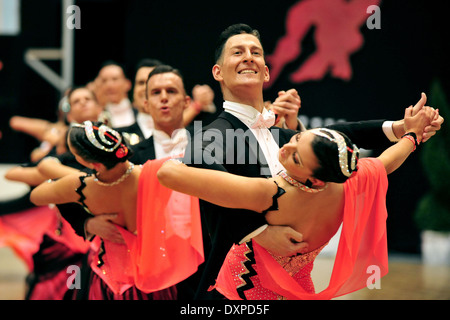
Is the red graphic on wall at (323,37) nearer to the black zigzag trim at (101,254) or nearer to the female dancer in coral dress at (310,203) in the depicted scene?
the black zigzag trim at (101,254)

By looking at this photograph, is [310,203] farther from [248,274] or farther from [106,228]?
[106,228]

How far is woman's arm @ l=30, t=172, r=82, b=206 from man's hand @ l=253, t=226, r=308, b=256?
116 cm

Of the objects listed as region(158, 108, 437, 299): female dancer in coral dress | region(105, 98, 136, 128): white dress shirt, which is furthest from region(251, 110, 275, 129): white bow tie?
region(105, 98, 136, 128): white dress shirt

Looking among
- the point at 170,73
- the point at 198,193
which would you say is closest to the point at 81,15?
the point at 170,73

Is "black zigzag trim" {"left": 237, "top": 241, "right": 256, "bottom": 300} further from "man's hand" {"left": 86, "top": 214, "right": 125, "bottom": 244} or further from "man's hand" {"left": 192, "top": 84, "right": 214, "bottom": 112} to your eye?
"man's hand" {"left": 192, "top": 84, "right": 214, "bottom": 112}

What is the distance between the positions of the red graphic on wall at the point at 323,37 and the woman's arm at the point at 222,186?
5948 mm

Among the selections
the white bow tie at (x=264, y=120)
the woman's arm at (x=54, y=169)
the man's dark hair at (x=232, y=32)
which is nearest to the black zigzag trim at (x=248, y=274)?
the white bow tie at (x=264, y=120)

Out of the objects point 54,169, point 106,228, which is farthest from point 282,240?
point 54,169

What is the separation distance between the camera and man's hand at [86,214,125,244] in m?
3.23

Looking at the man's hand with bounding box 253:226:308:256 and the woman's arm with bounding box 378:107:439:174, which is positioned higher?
the woman's arm with bounding box 378:107:439:174

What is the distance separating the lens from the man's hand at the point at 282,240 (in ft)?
7.91

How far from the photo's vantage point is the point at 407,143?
8.66 feet

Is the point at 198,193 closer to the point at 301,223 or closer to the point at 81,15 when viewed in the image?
the point at 301,223
